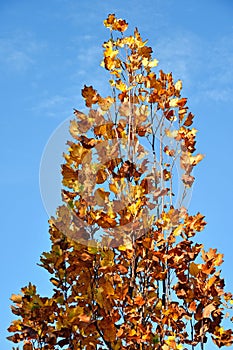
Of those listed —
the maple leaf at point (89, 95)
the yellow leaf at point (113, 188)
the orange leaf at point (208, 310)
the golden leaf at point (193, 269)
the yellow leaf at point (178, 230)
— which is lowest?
the orange leaf at point (208, 310)

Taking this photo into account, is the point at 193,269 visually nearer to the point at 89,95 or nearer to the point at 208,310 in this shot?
the point at 208,310

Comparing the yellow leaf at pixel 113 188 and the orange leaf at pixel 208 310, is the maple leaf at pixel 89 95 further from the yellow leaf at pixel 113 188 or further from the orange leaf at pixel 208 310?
the orange leaf at pixel 208 310

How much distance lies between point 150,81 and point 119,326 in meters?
1.43

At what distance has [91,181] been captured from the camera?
271cm

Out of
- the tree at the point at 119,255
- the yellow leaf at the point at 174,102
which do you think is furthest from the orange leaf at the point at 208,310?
the yellow leaf at the point at 174,102

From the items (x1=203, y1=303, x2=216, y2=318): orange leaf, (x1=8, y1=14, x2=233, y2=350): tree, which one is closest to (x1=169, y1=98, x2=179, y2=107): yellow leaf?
(x1=8, y1=14, x2=233, y2=350): tree

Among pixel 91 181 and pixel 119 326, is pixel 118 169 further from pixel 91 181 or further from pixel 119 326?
pixel 119 326

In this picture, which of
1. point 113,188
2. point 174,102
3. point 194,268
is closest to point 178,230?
point 194,268

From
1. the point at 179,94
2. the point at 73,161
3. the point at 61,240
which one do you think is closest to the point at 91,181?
the point at 73,161

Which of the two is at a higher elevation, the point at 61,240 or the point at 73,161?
the point at 73,161

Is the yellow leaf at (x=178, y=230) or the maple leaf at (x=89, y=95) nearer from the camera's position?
the yellow leaf at (x=178, y=230)

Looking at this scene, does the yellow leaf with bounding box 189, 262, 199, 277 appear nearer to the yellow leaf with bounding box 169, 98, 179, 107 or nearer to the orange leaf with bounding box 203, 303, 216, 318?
the orange leaf with bounding box 203, 303, 216, 318

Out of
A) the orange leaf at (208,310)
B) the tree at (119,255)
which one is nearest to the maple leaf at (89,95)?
the tree at (119,255)

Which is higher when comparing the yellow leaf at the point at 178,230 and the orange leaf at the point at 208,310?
the yellow leaf at the point at 178,230
